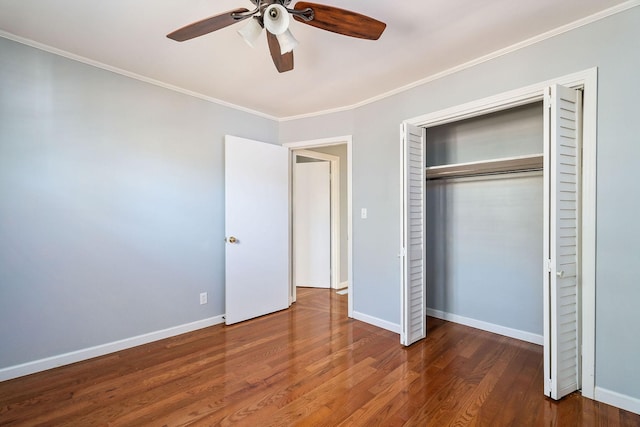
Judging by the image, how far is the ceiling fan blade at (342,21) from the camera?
1.41 meters

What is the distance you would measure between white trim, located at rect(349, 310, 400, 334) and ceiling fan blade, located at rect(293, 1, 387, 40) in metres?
2.55

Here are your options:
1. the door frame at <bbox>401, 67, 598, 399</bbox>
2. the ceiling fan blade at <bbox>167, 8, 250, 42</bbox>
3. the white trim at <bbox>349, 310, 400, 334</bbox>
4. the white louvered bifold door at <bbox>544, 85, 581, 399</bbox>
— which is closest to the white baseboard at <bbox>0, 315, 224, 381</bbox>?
the white trim at <bbox>349, 310, 400, 334</bbox>


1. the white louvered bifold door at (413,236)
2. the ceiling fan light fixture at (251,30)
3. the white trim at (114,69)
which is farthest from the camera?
the white louvered bifold door at (413,236)

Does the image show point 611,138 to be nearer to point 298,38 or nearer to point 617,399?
point 617,399

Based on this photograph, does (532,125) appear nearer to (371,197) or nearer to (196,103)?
(371,197)

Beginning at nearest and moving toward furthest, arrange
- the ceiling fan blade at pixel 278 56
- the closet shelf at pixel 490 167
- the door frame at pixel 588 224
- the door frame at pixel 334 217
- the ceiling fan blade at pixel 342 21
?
1. the ceiling fan blade at pixel 342 21
2. the ceiling fan blade at pixel 278 56
3. the door frame at pixel 588 224
4. the closet shelf at pixel 490 167
5. the door frame at pixel 334 217

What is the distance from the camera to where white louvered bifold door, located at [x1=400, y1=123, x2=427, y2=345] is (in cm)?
260

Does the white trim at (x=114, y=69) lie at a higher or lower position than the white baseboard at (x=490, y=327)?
higher

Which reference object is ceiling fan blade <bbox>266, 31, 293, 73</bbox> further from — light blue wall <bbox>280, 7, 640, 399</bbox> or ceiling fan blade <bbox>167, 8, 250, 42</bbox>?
light blue wall <bbox>280, 7, 640, 399</bbox>

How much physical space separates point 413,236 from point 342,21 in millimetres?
1822

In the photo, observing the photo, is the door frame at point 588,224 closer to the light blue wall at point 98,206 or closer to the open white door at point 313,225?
the light blue wall at point 98,206

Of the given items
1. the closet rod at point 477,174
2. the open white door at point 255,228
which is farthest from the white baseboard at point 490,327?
the open white door at point 255,228

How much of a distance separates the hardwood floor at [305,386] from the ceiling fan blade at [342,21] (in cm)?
216

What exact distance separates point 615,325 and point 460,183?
1718 mm
